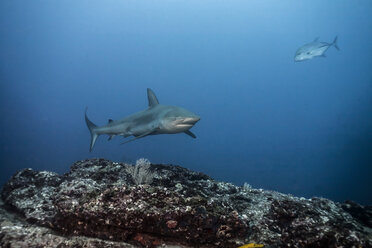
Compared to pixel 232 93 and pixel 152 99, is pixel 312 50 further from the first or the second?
pixel 232 93

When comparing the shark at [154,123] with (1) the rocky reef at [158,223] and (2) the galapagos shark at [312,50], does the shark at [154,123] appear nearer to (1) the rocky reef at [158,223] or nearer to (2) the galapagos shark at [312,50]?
(1) the rocky reef at [158,223]

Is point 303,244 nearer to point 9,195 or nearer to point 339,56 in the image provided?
point 9,195

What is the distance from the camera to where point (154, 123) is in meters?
8.70

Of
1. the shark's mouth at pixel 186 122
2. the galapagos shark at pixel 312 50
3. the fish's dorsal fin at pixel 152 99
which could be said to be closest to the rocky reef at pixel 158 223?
the shark's mouth at pixel 186 122

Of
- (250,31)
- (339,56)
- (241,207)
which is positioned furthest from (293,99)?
(241,207)

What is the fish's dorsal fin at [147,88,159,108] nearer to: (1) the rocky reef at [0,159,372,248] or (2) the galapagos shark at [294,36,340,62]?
(1) the rocky reef at [0,159,372,248]

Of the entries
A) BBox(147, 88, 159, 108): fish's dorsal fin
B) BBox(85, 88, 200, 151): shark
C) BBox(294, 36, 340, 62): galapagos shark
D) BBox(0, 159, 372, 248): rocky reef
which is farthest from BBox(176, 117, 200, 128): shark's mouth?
BBox(294, 36, 340, 62): galapagos shark

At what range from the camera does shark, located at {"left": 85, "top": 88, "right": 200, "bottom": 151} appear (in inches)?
306

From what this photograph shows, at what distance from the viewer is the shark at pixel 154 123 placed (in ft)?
25.5

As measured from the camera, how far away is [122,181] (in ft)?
19.6

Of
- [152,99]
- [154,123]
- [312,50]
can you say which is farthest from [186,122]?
[312,50]

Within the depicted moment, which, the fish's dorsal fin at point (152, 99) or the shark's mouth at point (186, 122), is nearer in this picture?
the shark's mouth at point (186, 122)

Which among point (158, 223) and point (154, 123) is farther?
point (154, 123)

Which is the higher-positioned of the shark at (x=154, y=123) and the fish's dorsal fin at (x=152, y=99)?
the fish's dorsal fin at (x=152, y=99)
